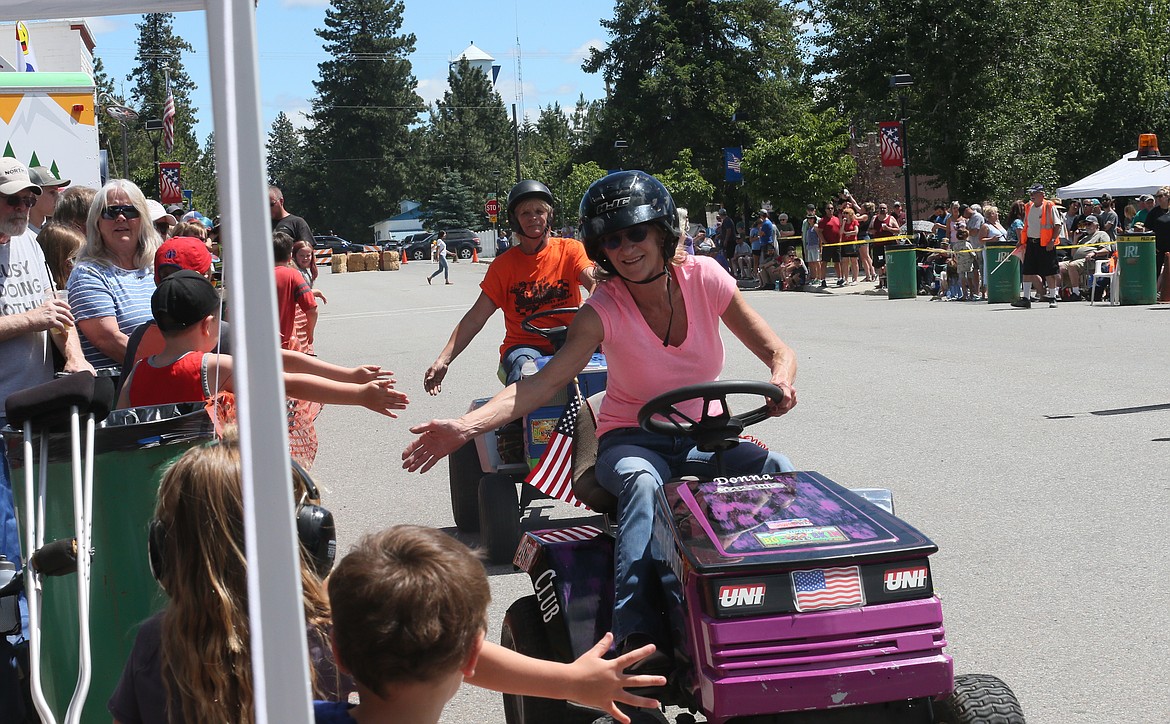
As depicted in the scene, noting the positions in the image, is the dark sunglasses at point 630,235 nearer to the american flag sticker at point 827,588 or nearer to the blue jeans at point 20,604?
the american flag sticker at point 827,588

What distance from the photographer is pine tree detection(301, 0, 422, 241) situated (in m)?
106

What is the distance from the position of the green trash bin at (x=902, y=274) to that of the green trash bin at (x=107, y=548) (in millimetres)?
21202

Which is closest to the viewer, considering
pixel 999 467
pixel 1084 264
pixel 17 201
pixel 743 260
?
pixel 17 201

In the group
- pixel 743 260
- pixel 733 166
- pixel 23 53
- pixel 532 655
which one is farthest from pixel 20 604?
pixel 733 166

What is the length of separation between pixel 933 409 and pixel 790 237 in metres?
20.7

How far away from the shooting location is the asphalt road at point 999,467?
189 inches

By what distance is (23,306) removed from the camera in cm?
546

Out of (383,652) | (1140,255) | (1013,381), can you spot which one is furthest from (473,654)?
(1140,255)

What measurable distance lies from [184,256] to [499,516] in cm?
200

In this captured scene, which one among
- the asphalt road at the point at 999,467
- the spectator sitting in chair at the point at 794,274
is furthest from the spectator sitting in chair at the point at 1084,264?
the spectator sitting in chair at the point at 794,274

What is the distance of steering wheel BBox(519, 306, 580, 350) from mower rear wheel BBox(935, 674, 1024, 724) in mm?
3826

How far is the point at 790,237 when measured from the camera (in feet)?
101

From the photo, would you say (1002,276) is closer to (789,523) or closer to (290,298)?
(290,298)

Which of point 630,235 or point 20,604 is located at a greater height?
point 630,235
